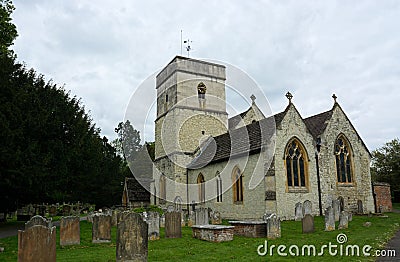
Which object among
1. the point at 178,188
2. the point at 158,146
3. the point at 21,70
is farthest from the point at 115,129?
the point at 21,70

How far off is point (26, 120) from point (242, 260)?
48.9 ft

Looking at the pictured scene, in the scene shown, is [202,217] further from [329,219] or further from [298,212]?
[329,219]

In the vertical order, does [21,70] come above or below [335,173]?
above

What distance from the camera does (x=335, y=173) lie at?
23.0 m

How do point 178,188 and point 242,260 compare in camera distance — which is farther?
point 178,188

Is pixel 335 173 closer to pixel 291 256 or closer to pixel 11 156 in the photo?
pixel 291 256

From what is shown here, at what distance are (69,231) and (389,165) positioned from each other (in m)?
32.6

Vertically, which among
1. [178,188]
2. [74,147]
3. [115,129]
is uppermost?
[115,129]

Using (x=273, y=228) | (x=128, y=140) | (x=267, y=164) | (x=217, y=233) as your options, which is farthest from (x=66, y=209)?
(x=128, y=140)

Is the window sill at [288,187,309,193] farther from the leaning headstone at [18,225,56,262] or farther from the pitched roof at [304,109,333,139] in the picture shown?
the leaning headstone at [18,225,56,262]

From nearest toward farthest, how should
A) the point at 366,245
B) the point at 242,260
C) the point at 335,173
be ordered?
the point at 242,260, the point at 366,245, the point at 335,173

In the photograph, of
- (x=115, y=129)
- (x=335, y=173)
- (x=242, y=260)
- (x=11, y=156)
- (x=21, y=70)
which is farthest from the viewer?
(x=115, y=129)

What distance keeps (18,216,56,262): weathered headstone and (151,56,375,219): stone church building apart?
14.0 metres

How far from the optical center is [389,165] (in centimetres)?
3544
